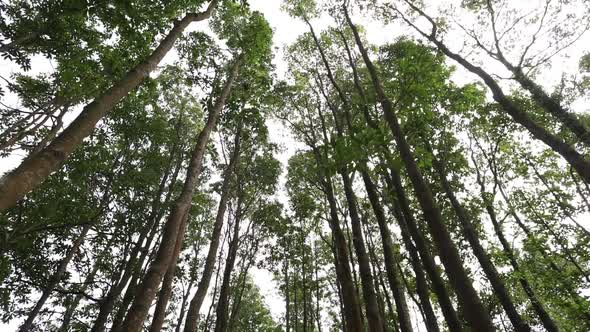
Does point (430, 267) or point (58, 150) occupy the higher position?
point (58, 150)

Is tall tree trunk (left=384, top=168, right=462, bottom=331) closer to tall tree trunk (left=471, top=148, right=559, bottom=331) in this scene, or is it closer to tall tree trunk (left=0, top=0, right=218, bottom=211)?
tall tree trunk (left=0, top=0, right=218, bottom=211)

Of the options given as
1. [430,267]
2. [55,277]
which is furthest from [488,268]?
[55,277]

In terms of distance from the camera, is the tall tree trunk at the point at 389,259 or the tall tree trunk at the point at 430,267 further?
the tall tree trunk at the point at 389,259

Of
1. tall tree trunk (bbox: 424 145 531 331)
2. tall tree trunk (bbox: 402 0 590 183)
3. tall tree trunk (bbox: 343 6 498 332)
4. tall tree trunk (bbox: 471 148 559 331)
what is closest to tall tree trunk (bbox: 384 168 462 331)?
tall tree trunk (bbox: 343 6 498 332)

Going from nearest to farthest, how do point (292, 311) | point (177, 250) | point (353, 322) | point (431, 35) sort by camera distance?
point (177, 250) < point (353, 322) < point (431, 35) < point (292, 311)

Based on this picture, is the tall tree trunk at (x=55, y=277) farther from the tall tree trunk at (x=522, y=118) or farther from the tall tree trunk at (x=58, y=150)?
→ the tall tree trunk at (x=522, y=118)

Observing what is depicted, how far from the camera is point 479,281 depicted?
14.5 metres

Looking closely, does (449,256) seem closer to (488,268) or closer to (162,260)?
(162,260)

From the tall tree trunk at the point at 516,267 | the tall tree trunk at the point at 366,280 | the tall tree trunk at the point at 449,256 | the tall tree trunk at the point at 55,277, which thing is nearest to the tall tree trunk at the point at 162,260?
the tall tree trunk at the point at 366,280

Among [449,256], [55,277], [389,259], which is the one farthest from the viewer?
[55,277]

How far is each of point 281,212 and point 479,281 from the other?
10.8m

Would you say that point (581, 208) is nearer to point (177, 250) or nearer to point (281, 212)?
point (281, 212)

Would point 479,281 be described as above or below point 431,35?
below

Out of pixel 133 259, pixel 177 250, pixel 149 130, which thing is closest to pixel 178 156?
pixel 149 130
